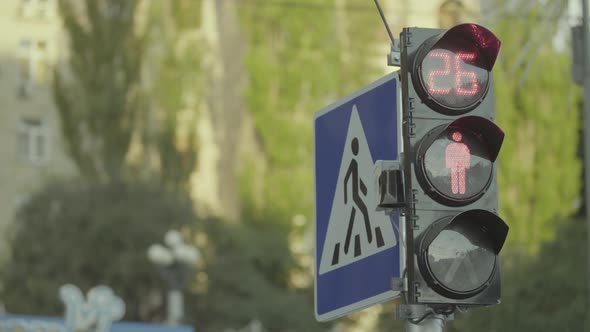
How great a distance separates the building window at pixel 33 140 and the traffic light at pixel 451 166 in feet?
157

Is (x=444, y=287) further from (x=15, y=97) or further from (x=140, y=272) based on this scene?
(x=15, y=97)

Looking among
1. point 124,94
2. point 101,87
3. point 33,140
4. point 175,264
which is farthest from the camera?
point 33,140

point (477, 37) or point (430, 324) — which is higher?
point (477, 37)

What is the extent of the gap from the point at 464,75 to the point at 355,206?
0.87 m

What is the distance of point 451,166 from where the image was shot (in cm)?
579

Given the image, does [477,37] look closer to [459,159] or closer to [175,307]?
[459,159]

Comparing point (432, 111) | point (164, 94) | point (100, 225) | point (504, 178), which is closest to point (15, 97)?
point (164, 94)

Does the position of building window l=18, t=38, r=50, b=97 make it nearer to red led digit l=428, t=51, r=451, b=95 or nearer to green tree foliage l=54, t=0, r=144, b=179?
green tree foliage l=54, t=0, r=144, b=179

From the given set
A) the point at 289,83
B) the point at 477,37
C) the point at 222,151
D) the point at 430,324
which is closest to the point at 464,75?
the point at 477,37

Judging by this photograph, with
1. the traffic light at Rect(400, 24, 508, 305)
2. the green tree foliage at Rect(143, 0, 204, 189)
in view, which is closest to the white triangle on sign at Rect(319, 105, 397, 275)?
the traffic light at Rect(400, 24, 508, 305)

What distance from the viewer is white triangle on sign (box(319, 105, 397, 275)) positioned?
6.19m

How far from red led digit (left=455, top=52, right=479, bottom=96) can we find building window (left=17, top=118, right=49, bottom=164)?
47.8m

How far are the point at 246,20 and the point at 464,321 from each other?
23410 millimetres

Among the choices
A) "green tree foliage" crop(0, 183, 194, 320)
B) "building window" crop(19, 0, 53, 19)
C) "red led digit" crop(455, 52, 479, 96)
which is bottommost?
"green tree foliage" crop(0, 183, 194, 320)
